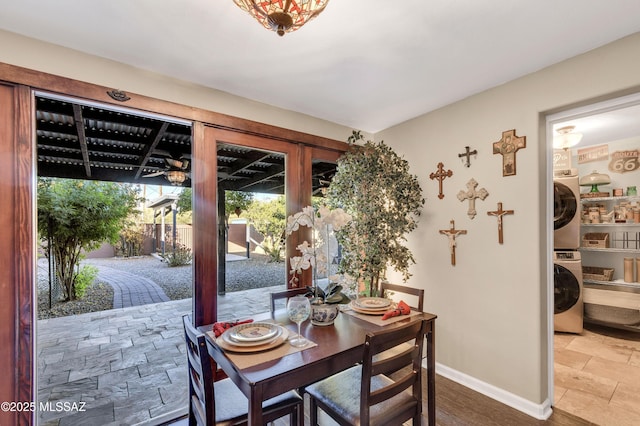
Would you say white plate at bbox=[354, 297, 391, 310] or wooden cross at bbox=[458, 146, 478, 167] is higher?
wooden cross at bbox=[458, 146, 478, 167]

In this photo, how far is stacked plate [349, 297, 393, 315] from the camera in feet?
6.43

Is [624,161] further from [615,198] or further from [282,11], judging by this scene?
[282,11]

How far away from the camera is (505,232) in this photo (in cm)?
225

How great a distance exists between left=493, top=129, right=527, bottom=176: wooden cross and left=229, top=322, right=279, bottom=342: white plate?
2.14 meters

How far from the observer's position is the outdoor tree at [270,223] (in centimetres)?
277

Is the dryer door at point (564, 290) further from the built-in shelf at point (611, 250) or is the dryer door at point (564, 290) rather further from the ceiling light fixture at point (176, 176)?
the ceiling light fixture at point (176, 176)

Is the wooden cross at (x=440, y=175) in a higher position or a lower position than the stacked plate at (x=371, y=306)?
higher

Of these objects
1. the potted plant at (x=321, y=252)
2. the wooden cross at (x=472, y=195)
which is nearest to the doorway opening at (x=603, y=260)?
the wooden cross at (x=472, y=195)

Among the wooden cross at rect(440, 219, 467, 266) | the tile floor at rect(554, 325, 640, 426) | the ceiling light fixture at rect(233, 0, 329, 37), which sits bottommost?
the tile floor at rect(554, 325, 640, 426)

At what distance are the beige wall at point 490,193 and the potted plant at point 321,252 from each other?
1.26 m

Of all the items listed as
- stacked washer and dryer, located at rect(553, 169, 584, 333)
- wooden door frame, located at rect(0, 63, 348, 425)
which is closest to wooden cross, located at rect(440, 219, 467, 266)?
stacked washer and dryer, located at rect(553, 169, 584, 333)

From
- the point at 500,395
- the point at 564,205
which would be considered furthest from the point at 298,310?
the point at 564,205

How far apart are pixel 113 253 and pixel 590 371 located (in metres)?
5.20

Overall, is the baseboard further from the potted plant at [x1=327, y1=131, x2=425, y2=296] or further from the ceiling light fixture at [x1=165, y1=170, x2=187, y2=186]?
the ceiling light fixture at [x1=165, y1=170, x2=187, y2=186]
